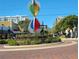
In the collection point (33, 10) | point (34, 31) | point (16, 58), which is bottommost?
point (16, 58)

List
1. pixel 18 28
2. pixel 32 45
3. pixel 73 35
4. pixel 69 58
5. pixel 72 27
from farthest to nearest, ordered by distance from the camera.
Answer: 1. pixel 18 28
2. pixel 73 35
3. pixel 72 27
4. pixel 32 45
5. pixel 69 58

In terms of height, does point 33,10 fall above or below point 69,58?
above

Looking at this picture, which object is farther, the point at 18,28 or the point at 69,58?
the point at 18,28

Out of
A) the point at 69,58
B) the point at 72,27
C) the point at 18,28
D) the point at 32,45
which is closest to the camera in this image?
the point at 69,58

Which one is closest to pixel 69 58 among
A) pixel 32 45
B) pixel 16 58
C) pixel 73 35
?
pixel 16 58

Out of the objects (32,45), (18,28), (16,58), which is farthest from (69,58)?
(18,28)

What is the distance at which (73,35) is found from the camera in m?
89.9

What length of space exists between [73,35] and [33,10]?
5258 centimetres

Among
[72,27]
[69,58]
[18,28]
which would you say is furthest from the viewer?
[18,28]

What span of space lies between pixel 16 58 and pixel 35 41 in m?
15.8

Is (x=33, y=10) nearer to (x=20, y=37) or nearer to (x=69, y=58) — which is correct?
(x=20, y=37)

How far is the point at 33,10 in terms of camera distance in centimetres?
3906

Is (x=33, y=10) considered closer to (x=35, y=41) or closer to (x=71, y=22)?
(x=35, y=41)

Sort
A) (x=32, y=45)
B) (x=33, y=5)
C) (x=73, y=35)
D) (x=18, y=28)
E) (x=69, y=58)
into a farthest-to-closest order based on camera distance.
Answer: (x=18, y=28) < (x=73, y=35) < (x=33, y=5) < (x=32, y=45) < (x=69, y=58)
